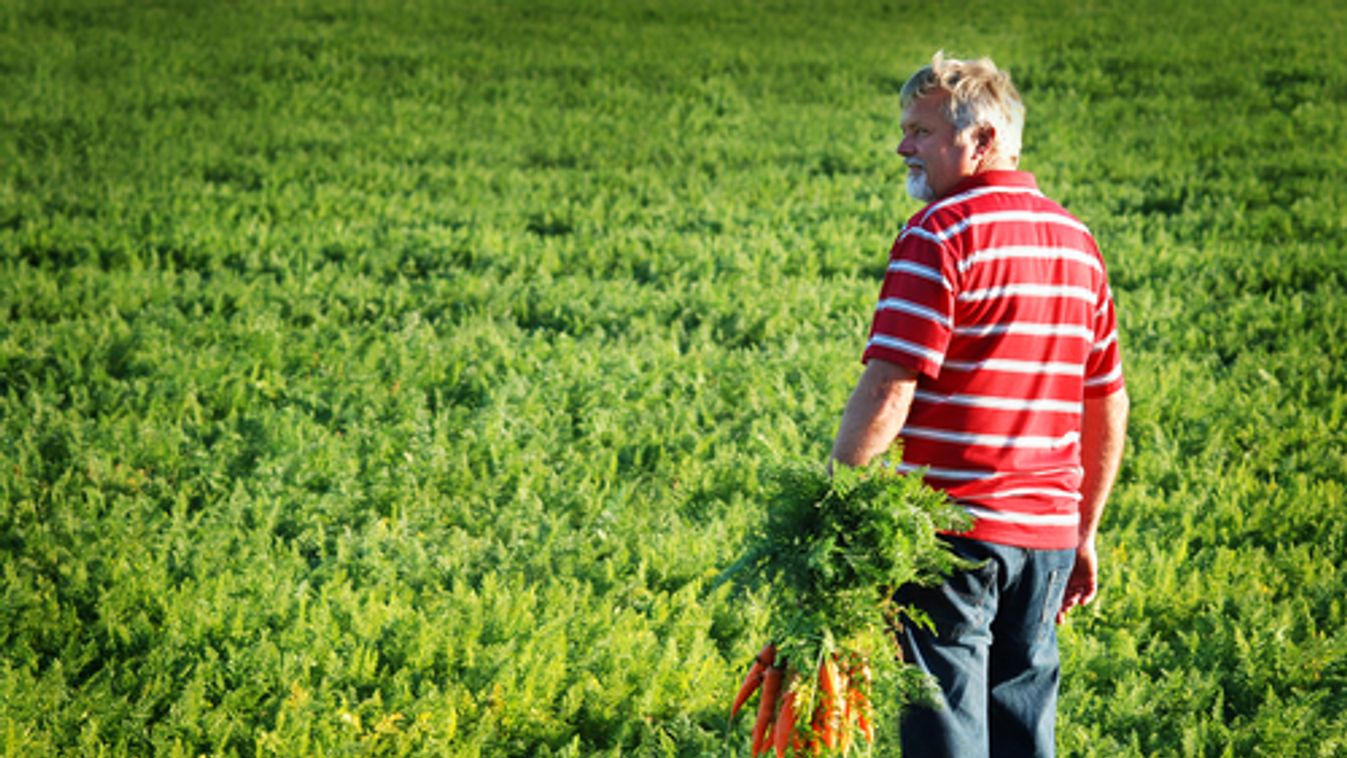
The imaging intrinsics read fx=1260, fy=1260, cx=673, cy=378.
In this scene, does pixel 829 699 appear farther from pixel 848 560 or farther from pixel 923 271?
pixel 923 271

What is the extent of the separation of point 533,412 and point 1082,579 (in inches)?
158

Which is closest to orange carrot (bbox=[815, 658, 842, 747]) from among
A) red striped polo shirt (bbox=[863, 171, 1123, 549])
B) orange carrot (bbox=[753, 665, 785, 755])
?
orange carrot (bbox=[753, 665, 785, 755])

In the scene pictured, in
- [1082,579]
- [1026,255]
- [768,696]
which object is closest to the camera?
[1026,255]

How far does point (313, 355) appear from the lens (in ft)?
25.3

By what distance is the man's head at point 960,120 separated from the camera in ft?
9.20

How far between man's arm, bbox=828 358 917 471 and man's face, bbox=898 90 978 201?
0.49 metres

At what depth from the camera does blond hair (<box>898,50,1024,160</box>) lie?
2799 mm

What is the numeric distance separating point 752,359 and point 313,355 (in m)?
2.70

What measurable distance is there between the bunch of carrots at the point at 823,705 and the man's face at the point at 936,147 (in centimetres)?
110

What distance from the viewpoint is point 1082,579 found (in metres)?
3.44

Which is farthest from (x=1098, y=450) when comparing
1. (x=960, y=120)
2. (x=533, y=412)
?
(x=533, y=412)

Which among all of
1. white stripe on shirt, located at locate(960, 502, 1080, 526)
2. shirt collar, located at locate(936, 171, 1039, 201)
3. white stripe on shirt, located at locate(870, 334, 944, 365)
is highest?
shirt collar, located at locate(936, 171, 1039, 201)

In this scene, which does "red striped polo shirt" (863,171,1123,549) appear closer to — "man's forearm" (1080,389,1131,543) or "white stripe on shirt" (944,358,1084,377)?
"white stripe on shirt" (944,358,1084,377)

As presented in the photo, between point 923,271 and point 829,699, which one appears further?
point 829,699
